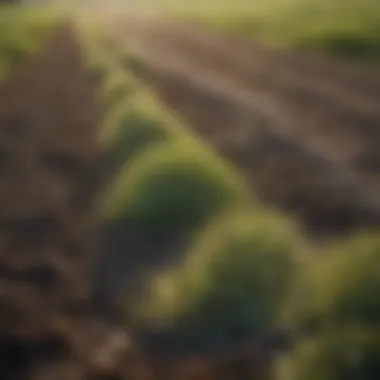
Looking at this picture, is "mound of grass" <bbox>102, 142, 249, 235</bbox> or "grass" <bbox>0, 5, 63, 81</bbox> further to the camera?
"grass" <bbox>0, 5, 63, 81</bbox>

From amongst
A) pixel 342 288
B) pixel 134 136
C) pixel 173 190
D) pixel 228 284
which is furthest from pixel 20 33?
pixel 342 288

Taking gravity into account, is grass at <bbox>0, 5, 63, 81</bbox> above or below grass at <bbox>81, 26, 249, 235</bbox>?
above

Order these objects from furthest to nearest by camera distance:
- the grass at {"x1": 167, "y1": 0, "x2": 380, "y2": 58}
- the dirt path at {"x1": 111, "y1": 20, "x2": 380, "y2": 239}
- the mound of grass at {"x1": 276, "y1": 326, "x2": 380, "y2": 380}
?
the grass at {"x1": 167, "y1": 0, "x2": 380, "y2": 58} < the dirt path at {"x1": 111, "y1": 20, "x2": 380, "y2": 239} < the mound of grass at {"x1": 276, "y1": 326, "x2": 380, "y2": 380}

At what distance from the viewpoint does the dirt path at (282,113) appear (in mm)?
1286

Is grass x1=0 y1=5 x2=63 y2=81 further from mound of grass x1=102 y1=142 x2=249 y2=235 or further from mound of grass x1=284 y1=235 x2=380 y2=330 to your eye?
mound of grass x1=284 y1=235 x2=380 y2=330

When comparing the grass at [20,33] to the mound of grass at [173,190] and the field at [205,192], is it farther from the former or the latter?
the mound of grass at [173,190]

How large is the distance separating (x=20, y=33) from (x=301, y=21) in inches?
23.4

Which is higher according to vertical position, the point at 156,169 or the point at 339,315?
the point at 156,169

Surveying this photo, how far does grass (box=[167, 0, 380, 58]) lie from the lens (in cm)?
142

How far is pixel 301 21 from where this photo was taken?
145 cm

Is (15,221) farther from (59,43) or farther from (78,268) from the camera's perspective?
(59,43)

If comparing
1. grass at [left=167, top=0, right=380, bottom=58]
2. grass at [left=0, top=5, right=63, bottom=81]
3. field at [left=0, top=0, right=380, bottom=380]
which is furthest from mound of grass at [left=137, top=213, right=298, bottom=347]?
grass at [left=0, top=5, right=63, bottom=81]

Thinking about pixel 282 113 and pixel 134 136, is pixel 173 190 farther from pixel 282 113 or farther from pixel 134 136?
pixel 282 113

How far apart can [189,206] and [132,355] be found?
0.27 metres
